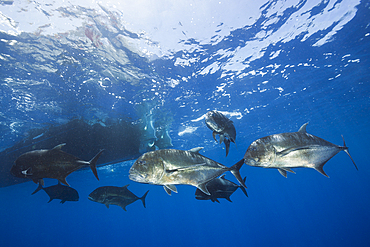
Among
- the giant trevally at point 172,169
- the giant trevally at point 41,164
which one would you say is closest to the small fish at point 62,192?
the giant trevally at point 41,164

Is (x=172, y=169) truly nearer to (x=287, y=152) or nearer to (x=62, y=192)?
(x=287, y=152)

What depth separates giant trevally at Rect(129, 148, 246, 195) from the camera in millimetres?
2201

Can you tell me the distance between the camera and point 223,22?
8438 mm

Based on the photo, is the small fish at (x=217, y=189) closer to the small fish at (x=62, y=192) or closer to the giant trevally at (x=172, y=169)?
the giant trevally at (x=172, y=169)

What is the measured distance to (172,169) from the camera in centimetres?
220

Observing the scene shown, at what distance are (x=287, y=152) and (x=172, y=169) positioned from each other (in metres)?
1.48

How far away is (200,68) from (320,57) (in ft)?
29.1

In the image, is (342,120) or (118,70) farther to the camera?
(342,120)

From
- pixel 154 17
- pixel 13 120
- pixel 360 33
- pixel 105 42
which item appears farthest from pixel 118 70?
pixel 360 33

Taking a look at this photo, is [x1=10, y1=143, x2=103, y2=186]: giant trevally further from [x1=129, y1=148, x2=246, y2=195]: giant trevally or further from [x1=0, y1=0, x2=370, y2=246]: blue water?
[x1=0, y1=0, x2=370, y2=246]: blue water

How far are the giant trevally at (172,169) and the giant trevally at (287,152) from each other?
0.47m

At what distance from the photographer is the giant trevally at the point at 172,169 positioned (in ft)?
7.22

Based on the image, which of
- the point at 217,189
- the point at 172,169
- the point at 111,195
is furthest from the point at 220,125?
the point at 111,195

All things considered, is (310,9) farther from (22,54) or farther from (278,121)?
(278,121)
